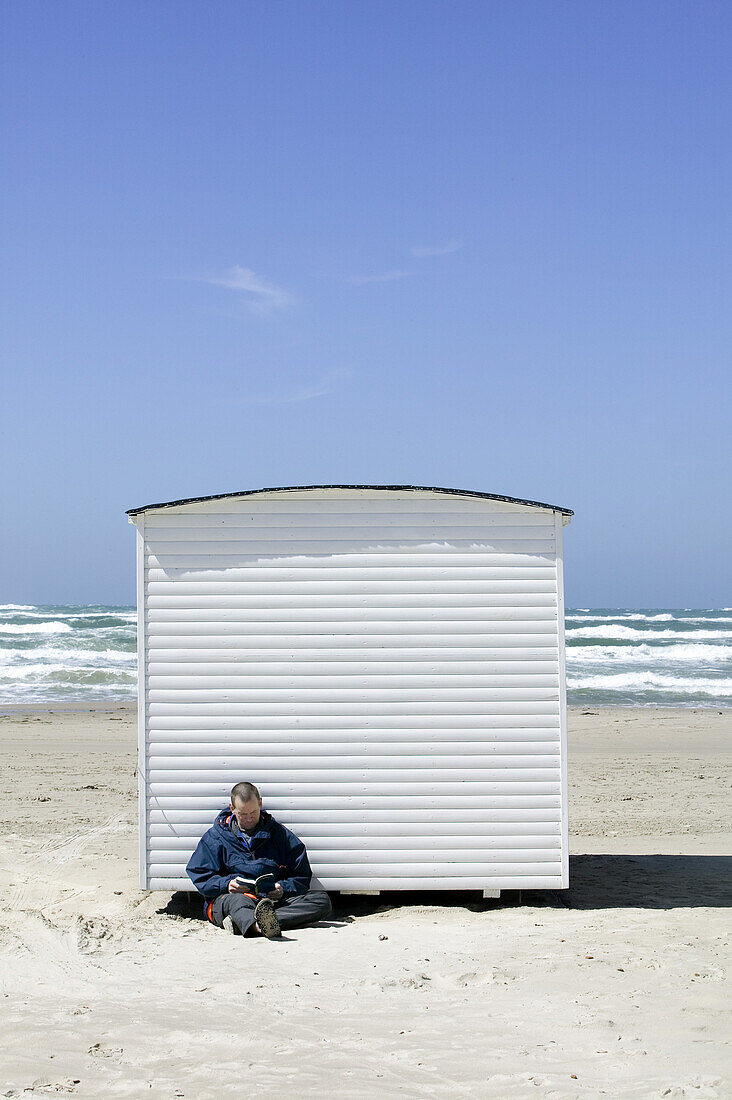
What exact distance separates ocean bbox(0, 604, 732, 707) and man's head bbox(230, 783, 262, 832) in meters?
17.3

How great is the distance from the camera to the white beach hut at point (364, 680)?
25.2 ft

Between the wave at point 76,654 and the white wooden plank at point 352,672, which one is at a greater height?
the white wooden plank at point 352,672

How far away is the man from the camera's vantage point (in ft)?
23.5

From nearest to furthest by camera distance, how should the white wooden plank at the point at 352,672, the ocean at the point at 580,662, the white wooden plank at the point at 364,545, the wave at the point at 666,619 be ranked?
the white wooden plank at the point at 352,672
the white wooden plank at the point at 364,545
the ocean at the point at 580,662
the wave at the point at 666,619

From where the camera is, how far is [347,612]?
25.6 feet

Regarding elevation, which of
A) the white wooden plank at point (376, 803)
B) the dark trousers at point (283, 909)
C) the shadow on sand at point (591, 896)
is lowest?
the shadow on sand at point (591, 896)

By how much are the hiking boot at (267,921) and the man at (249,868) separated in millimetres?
71

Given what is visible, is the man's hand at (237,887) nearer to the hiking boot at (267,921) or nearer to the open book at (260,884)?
the open book at (260,884)

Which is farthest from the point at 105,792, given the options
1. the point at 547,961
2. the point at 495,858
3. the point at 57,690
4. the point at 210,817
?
the point at 57,690

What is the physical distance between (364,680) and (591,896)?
8.47 feet

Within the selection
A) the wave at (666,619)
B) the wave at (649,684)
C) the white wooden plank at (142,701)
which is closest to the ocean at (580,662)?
the wave at (649,684)

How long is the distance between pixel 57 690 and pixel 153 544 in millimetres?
18920

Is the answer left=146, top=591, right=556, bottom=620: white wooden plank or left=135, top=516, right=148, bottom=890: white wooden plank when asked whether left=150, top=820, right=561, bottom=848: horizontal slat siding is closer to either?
left=135, top=516, right=148, bottom=890: white wooden plank

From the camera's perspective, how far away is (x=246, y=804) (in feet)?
23.5
